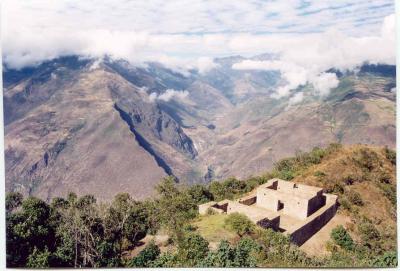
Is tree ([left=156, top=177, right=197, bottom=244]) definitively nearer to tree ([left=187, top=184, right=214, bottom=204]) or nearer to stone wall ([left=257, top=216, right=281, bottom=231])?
tree ([left=187, top=184, right=214, bottom=204])

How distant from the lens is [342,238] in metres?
36.6

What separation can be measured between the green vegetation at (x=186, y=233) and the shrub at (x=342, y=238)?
0.29ft

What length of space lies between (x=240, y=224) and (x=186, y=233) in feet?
15.3

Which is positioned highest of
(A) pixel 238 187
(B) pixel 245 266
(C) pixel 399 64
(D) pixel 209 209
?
(C) pixel 399 64

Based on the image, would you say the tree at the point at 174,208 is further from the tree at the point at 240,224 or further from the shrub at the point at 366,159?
the shrub at the point at 366,159

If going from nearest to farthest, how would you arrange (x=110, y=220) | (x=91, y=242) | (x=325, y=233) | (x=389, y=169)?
(x=91, y=242) < (x=110, y=220) < (x=325, y=233) < (x=389, y=169)

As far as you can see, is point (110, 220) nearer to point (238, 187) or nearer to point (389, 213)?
point (238, 187)

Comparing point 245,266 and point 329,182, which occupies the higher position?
point 245,266

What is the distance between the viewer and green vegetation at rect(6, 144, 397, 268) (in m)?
28.4

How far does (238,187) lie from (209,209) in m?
15.9

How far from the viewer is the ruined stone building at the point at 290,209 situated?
36312 mm

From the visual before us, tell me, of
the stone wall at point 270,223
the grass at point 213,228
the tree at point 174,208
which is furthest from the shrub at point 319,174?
the grass at point 213,228

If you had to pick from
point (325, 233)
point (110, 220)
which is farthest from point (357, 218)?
point (110, 220)

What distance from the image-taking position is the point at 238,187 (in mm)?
55250
